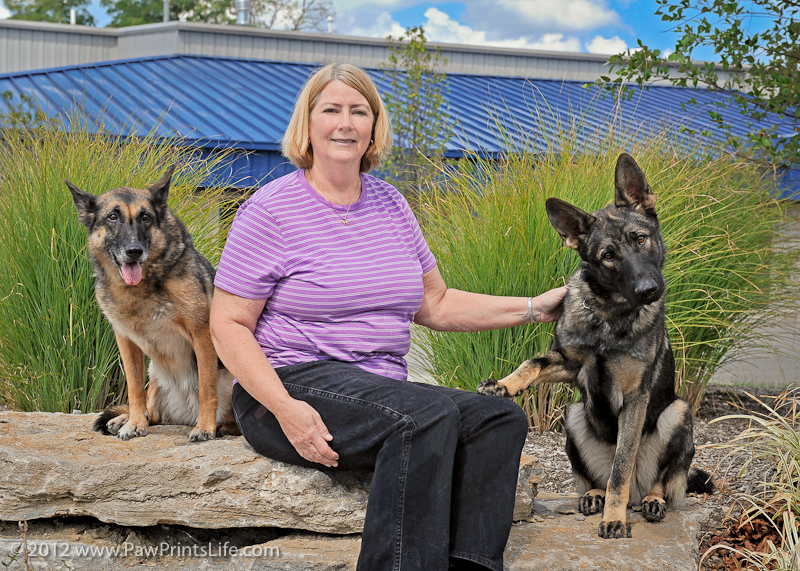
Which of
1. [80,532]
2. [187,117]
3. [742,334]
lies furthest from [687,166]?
[187,117]

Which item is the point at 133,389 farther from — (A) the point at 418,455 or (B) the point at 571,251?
(B) the point at 571,251

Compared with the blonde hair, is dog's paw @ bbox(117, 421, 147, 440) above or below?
below

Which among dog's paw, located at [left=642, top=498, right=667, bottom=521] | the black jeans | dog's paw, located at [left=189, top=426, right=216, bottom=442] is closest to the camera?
the black jeans

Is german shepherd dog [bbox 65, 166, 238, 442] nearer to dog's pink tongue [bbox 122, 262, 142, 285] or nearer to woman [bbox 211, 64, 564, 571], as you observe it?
dog's pink tongue [bbox 122, 262, 142, 285]

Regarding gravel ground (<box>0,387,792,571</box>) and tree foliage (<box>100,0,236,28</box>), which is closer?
gravel ground (<box>0,387,792,571</box>)

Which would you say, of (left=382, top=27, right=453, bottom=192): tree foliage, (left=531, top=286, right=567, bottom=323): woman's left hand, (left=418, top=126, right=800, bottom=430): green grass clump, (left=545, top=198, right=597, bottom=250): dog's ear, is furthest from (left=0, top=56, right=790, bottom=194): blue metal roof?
(left=545, top=198, right=597, bottom=250): dog's ear

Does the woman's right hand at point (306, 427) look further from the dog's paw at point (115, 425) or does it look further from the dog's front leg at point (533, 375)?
the dog's paw at point (115, 425)

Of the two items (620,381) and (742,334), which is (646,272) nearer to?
(620,381)

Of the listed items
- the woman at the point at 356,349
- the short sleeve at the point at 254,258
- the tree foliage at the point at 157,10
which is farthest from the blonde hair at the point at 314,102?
the tree foliage at the point at 157,10

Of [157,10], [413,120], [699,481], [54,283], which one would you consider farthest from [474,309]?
[157,10]

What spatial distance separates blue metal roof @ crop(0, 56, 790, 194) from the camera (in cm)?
848

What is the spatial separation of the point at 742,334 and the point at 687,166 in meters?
1.40

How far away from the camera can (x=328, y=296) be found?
2562 millimetres

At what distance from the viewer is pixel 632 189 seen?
2.71 meters
